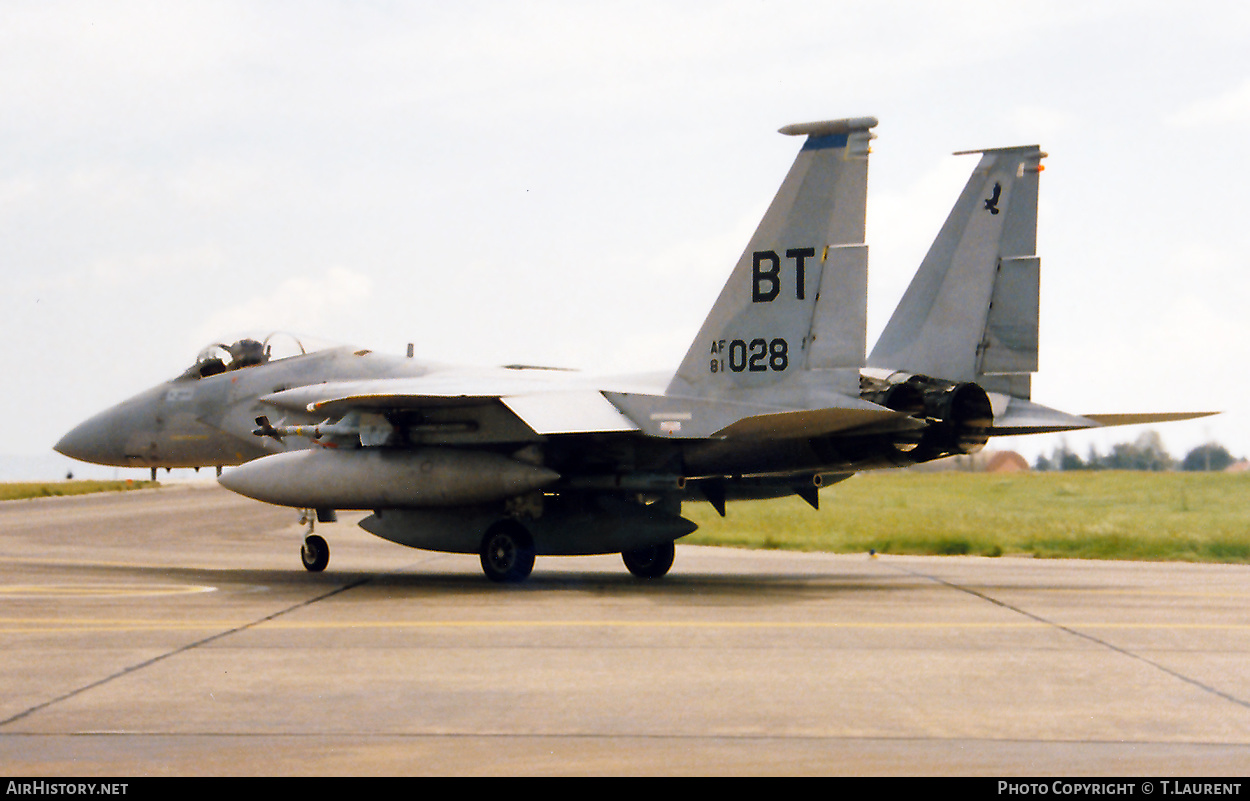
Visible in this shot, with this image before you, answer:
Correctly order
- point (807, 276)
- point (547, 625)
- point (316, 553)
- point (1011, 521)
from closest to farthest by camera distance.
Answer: point (547, 625)
point (807, 276)
point (316, 553)
point (1011, 521)

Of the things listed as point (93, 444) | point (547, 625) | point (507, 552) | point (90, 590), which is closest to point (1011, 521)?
Answer: point (507, 552)

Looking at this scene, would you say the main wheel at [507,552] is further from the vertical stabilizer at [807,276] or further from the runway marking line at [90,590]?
the runway marking line at [90,590]

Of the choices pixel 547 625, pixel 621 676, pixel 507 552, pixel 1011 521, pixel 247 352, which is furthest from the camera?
pixel 1011 521

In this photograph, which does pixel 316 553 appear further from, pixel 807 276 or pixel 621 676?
pixel 621 676

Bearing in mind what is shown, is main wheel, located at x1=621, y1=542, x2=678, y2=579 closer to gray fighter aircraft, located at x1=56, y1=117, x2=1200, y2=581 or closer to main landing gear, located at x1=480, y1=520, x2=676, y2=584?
gray fighter aircraft, located at x1=56, y1=117, x2=1200, y2=581

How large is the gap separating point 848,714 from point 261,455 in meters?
12.4

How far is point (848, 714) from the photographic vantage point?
21.6ft

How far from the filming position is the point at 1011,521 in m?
28.6

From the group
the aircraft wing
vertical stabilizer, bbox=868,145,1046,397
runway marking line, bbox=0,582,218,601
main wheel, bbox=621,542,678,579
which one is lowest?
runway marking line, bbox=0,582,218,601

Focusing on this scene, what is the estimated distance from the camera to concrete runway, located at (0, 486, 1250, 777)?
5.57m

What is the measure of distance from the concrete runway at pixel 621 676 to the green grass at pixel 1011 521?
21.9 feet

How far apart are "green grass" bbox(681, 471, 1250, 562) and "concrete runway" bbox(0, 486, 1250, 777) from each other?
21.9ft

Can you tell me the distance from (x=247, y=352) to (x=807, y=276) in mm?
8644

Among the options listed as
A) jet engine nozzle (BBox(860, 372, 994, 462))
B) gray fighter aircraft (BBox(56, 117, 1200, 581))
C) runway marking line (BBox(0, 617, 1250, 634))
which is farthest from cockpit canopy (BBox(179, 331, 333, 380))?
jet engine nozzle (BBox(860, 372, 994, 462))
